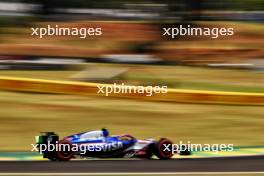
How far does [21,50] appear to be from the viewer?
1666cm

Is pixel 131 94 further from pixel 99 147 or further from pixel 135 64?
pixel 99 147

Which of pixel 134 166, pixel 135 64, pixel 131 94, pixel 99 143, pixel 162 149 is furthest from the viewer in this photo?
pixel 135 64

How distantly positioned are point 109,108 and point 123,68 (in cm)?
387

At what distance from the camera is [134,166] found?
9055mm

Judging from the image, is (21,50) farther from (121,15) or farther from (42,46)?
(121,15)

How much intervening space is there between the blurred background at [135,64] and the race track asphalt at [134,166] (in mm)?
1318

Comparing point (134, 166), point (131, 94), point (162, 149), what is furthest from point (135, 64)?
point (134, 166)

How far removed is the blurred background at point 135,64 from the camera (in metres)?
11.9

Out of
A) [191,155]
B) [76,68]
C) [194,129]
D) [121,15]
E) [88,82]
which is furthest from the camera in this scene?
[121,15]

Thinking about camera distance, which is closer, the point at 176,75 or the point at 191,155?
the point at 191,155

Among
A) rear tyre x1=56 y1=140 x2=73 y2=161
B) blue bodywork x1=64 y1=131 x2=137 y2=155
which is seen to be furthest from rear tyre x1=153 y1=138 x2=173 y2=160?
rear tyre x1=56 y1=140 x2=73 y2=161

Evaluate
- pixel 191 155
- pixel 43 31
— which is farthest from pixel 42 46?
pixel 191 155

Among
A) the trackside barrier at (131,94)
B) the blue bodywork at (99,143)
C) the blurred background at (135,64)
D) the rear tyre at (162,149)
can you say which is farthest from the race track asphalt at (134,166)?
the trackside barrier at (131,94)

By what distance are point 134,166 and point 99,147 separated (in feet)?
2.01
